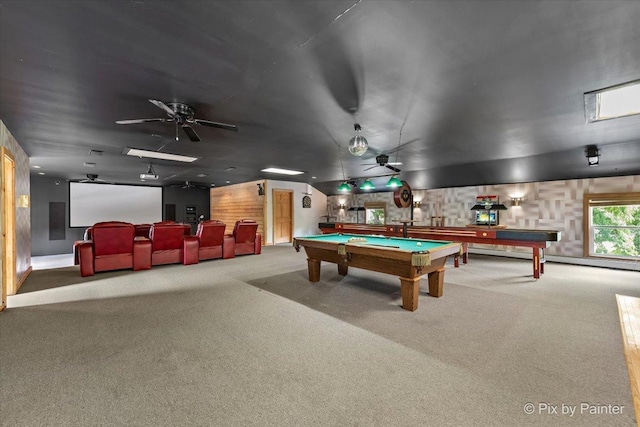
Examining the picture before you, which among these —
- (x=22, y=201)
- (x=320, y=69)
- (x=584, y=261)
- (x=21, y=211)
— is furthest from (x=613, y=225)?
(x=21, y=211)

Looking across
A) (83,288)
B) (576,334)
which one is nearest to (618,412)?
(576,334)

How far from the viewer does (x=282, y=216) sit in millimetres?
11453

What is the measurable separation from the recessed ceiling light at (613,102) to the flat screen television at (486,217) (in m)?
5.01

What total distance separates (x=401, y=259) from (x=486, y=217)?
22.2 feet

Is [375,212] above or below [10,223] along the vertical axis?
above

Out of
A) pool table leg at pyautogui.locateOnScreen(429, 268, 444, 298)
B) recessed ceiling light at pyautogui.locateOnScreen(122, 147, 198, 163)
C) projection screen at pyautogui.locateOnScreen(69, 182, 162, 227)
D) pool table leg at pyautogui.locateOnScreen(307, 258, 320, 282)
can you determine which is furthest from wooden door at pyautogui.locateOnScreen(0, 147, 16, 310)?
projection screen at pyautogui.locateOnScreen(69, 182, 162, 227)

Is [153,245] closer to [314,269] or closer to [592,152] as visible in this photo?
[314,269]

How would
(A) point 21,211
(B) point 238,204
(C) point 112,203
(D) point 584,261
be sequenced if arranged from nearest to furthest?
1. (A) point 21,211
2. (D) point 584,261
3. (C) point 112,203
4. (B) point 238,204

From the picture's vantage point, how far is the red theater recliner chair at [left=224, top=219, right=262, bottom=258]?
7.79 metres

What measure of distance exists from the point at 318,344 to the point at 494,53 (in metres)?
3.15

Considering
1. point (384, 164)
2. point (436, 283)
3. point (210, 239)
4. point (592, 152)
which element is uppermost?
point (592, 152)

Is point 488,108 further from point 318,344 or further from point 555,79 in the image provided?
point 318,344

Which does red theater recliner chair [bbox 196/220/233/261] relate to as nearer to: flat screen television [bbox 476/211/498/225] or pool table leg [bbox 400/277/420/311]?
pool table leg [bbox 400/277/420/311]

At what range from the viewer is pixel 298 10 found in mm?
1837
